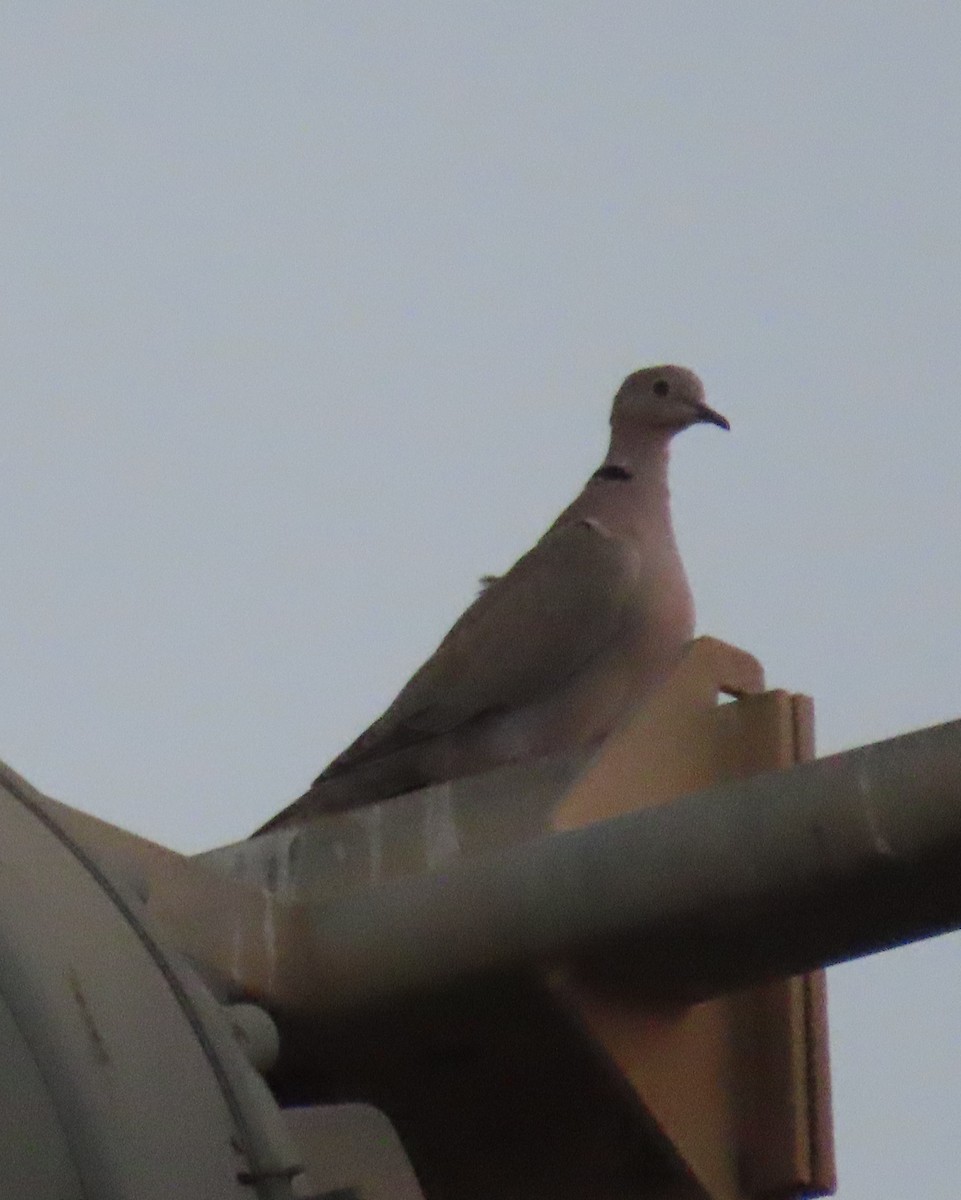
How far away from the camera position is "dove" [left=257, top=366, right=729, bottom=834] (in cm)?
644

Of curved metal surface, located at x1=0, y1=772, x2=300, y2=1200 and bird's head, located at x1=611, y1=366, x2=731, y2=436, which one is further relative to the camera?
bird's head, located at x1=611, y1=366, x2=731, y2=436

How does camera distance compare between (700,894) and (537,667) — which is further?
(537,667)

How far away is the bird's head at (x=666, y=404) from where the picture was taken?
7730mm

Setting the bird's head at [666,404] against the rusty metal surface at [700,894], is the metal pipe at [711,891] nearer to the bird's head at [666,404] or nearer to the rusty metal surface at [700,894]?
the rusty metal surface at [700,894]

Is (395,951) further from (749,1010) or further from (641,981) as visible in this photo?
(749,1010)

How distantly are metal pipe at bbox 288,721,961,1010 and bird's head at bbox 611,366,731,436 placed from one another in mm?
4783

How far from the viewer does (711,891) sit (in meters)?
2.71

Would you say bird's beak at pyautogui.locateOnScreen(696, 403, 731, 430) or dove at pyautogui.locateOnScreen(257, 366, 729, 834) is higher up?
bird's beak at pyautogui.locateOnScreen(696, 403, 731, 430)

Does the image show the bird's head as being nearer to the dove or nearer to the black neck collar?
the black neck collar

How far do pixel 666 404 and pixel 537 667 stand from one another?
1.37 metres

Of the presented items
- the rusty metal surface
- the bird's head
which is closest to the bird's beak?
the bird's head

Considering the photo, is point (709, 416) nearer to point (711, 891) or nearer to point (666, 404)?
point (666, 404)

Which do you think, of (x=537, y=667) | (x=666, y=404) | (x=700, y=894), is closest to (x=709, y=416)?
(x=666, y=404)

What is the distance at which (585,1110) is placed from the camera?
125 inches
